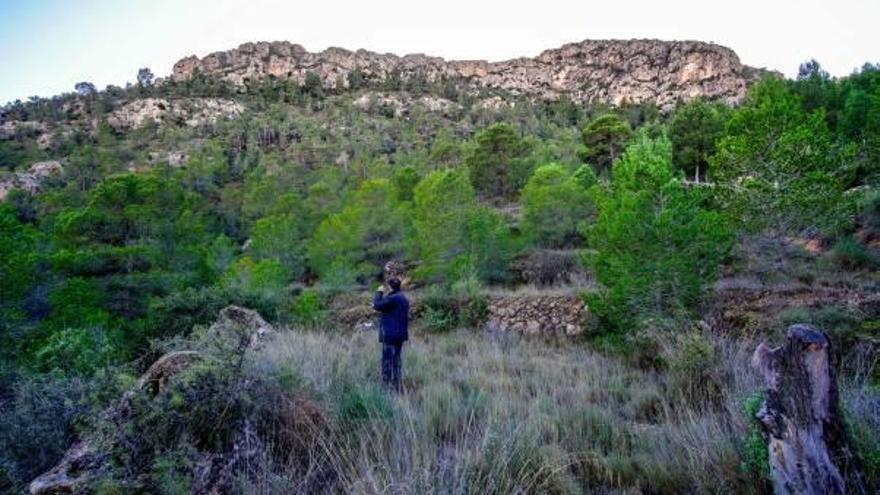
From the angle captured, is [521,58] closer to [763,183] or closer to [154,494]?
[763,183]

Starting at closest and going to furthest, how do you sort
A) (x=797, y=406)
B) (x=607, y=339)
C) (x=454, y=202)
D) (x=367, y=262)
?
(x=797, y=406) < (x=607, y=339) < (x=454, y=202) < (x=367, y=262)

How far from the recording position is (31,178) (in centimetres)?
5225

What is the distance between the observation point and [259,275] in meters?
21.3

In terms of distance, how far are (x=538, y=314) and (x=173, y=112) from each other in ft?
259

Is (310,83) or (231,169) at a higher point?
(310,83)

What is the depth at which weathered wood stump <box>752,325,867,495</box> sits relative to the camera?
2.59m

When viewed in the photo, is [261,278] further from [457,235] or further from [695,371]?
[695,371]

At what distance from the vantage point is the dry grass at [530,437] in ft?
9.94

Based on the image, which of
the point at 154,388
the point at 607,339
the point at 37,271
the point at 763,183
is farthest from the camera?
the point at 37,271

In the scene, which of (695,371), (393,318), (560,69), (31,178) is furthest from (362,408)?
(560,69)

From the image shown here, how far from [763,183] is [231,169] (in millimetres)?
50562

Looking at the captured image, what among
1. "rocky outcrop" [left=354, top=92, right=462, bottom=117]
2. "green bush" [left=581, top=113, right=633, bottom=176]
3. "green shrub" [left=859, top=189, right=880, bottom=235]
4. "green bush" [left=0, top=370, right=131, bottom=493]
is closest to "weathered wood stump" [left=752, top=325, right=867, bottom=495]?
"green bush" [left=0, top=370, right=131, bottom=493]

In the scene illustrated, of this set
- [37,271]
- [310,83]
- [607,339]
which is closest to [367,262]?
[37,271]

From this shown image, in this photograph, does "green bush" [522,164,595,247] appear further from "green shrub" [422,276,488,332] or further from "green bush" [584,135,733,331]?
"green bush" [584,135,733,331]
